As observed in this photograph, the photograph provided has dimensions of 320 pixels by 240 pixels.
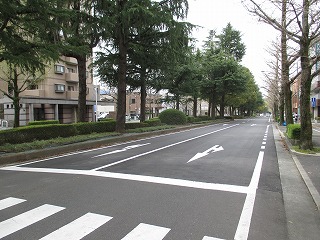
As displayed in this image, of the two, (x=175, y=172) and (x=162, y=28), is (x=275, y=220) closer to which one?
(x=175, y=172)

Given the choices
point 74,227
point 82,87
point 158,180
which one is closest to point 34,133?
point 82,87

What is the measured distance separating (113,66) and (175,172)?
56.4ft

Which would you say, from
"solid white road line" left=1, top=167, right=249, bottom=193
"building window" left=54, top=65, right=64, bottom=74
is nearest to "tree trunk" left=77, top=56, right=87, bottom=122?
"solid white road line" left=1, top=167, right=249, bottom=193

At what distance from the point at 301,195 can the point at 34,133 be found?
37.2 feet

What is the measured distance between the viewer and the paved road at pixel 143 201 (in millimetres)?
3781

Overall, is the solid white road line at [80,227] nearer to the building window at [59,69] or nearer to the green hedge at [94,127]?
the green hedge at [94,127]

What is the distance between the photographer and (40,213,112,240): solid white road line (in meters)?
3.59

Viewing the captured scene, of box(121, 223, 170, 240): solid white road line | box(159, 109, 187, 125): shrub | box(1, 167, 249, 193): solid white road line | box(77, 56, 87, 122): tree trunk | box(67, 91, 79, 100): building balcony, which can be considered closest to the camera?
box(121, 223, 170, 240): solid white road line

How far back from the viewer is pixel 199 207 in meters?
4.69

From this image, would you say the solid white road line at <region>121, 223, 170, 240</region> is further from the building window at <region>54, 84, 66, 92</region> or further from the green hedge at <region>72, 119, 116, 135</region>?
the building window at <region>54, 84, 66, 92</region>

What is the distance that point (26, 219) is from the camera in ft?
13.7

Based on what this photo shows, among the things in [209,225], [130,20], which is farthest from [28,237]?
[130,20]

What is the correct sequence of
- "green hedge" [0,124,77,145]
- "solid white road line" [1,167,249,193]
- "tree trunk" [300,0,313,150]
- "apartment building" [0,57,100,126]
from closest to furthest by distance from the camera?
"solid white road line" [1,167,249,193]
"tree trunk" [300,0,313,150]
"green hedge" [0,124,77,145]
"apartment building" [0,57,100,126]

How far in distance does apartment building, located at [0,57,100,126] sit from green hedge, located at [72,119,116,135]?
1481cm
